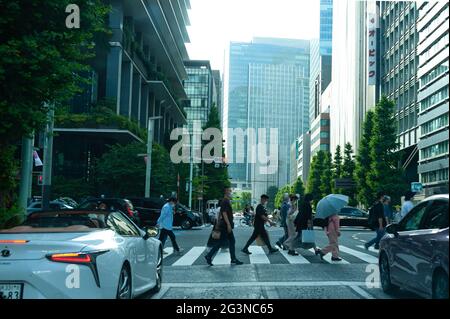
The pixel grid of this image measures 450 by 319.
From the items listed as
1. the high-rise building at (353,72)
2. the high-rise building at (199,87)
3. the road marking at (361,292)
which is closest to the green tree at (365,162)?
the high-rise building at (353,72)

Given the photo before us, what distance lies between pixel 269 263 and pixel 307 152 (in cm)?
14196

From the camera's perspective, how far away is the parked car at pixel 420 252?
507 centimetres

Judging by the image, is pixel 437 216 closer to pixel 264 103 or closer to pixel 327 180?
pixel 327 180

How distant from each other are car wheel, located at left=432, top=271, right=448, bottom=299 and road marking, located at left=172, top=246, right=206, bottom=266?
26.8ft

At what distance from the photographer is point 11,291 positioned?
16.8ft

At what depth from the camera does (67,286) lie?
5.22 meters

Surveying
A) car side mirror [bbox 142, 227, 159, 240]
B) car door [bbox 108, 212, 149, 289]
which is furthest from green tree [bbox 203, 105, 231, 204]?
car door [bbox 108, 212, 149, 289]

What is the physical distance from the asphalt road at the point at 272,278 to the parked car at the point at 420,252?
26cm

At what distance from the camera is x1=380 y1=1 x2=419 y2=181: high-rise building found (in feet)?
186

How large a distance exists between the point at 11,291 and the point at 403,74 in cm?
6031

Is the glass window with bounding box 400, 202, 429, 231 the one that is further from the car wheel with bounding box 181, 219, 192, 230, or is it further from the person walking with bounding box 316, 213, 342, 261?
the car wheel with bounding box 181, 219, 192, 230

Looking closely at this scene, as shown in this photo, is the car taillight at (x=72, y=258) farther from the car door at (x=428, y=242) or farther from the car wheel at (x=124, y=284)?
the car door at (x=428, y=242)

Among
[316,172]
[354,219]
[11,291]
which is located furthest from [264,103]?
[11,291]

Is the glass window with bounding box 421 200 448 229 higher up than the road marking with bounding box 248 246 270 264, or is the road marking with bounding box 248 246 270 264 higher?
the glass window with bounding box 421 200 448 229
